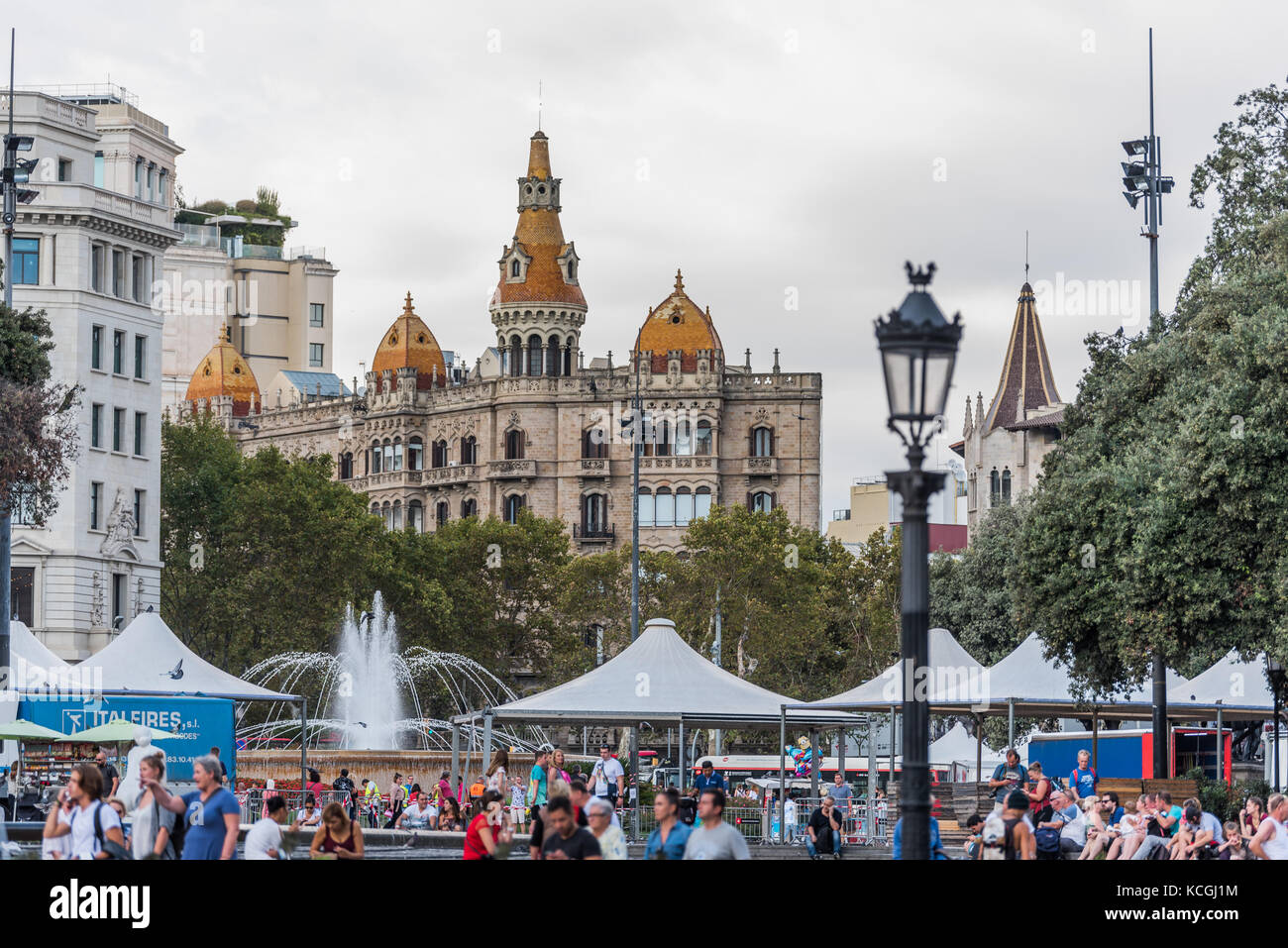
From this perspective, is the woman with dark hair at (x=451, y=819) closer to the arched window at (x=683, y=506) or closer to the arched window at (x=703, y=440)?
the arched window at (x=683, y=506)

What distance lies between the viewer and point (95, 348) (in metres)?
79.5

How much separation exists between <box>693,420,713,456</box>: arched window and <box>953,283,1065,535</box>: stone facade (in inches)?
883

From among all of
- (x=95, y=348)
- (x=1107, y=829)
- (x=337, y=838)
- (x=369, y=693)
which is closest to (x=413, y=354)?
(x=95, y=348)

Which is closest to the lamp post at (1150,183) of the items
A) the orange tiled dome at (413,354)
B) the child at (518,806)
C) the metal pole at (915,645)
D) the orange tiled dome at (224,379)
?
the child at (518,806)

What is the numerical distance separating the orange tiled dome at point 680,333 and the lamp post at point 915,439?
111591 mm

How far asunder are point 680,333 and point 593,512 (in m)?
11.1

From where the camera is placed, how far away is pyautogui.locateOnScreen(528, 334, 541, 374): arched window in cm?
12838

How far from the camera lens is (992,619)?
78.9 m

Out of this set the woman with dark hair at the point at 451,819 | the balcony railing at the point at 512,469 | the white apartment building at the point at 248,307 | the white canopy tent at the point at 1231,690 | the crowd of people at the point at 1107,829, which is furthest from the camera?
the white apartment building at the point at 248,307

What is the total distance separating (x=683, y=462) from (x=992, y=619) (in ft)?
157

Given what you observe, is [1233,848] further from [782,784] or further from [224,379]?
[224,379]

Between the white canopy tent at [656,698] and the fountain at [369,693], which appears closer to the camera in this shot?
the white canopy tent at [656,698]

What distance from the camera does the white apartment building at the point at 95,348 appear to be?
7669 cm
